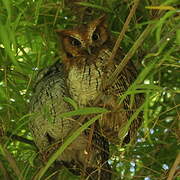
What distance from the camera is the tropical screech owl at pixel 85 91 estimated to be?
1780 millimetres

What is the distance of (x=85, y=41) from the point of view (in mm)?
1826

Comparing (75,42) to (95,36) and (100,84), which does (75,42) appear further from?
(100,84)

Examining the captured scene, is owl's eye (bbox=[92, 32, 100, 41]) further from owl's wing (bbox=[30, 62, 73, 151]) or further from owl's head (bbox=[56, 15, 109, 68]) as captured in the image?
owl's wing (bbox=[30, 62, 73, 151])

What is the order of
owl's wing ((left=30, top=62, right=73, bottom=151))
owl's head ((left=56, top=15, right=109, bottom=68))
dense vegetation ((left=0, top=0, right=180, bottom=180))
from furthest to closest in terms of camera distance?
owl's wing ((left=30, top=62, right=73, bottom=151))
owl's head ((left=56, top=15, right=109, bottom=68))
dense vegetation ((left=0, top=0, right=180, bottom=180))

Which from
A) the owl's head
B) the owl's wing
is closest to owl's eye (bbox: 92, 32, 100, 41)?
the owl's head

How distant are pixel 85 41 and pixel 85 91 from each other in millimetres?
172

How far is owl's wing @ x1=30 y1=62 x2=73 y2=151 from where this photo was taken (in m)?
1.97

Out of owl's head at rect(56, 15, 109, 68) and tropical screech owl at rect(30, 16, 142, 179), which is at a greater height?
owl's head at rect(56, 15, 109, 68)

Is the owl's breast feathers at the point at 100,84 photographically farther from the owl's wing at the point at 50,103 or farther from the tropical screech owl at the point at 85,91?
the owl's wing at the point at 50,103

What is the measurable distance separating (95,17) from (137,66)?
255 millimetres

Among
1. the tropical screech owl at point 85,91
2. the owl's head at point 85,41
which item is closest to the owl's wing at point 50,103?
the tropical screech owl at point 85,91

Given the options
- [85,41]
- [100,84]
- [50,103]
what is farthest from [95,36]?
[50,103]

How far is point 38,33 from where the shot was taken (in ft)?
6.00

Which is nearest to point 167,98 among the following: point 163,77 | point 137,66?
point 163,77
